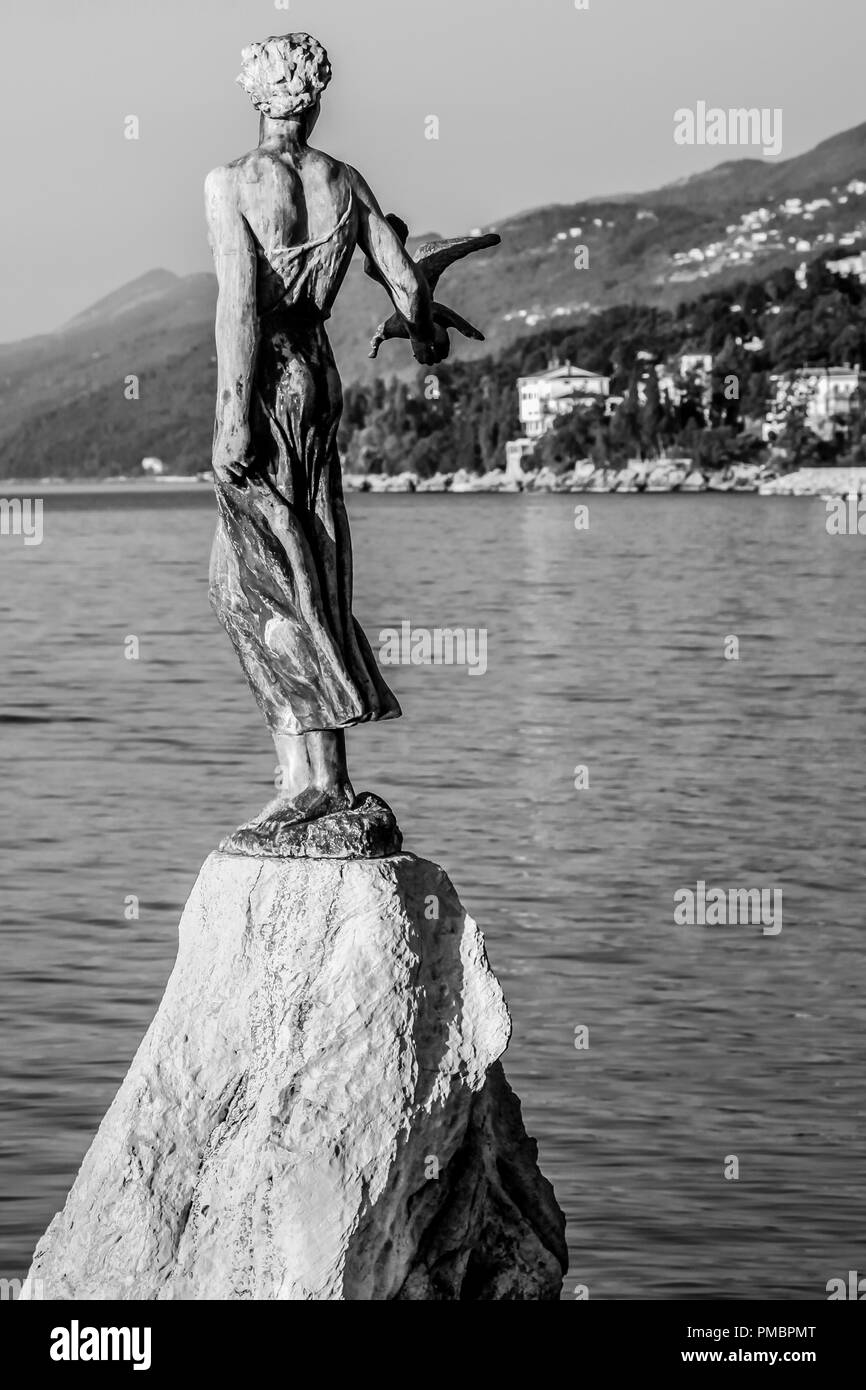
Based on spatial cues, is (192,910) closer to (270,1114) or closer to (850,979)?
(270,1114)

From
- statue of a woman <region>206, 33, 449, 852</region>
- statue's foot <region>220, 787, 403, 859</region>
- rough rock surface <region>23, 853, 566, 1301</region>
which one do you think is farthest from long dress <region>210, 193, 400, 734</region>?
rough rock surface <region>23, 853, 566, 1301</region>

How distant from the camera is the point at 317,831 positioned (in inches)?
332

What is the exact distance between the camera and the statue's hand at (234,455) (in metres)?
8.30

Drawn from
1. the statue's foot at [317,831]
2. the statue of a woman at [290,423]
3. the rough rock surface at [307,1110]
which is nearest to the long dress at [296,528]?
the statue of a woman at [290,423]

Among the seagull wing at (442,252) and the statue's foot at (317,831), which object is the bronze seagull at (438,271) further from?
the statue's foot at (317,831)

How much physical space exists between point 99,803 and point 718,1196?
1379 centimetres

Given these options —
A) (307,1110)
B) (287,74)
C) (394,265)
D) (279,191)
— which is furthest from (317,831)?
(287,74)

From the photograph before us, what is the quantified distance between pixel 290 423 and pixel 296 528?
32cm

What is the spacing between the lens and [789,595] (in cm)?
6638

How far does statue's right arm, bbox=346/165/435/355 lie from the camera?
8477 millimetres

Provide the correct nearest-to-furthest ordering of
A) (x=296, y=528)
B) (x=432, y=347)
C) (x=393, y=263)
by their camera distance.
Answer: (x=296, y=528), (x=393, y=263), (x=432, y=347)

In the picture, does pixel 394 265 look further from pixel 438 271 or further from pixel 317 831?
pixel 317 831

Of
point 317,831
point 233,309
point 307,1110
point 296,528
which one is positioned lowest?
point 307,1110

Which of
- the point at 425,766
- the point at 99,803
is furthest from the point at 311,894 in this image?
the point at 425,766
